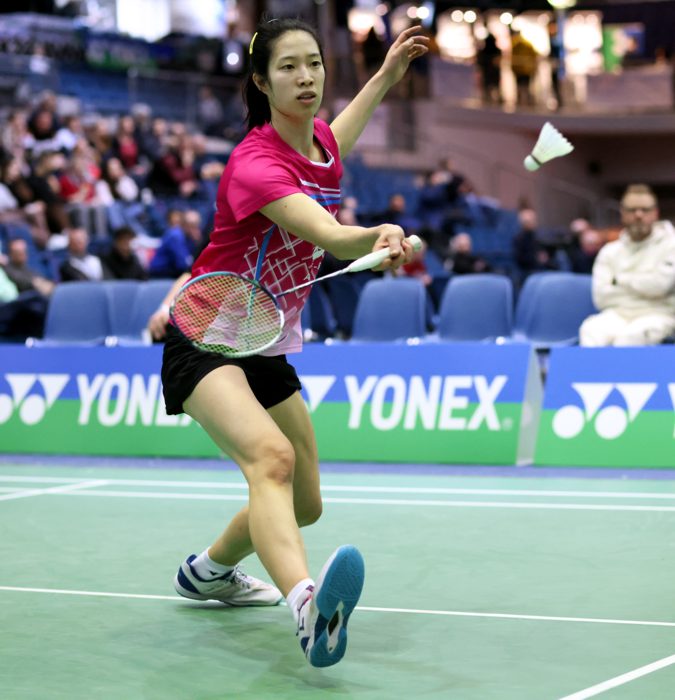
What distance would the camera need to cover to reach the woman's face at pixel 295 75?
3.57 metres

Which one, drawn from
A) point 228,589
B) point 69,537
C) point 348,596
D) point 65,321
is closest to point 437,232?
point 65,321

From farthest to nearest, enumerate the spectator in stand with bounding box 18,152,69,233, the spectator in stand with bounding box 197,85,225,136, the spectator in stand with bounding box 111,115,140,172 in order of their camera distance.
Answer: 1. the spectator in stand with bounding box 197,85,225,136
2. the spectator in stand with bounding box 111,115,140,172
3. the spectator in stand with bounding box 18,152,69,233

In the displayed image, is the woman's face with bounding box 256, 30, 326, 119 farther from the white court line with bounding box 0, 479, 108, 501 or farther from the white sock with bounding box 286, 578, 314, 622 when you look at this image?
the white court line with bounding box 0, 479, 108, 501

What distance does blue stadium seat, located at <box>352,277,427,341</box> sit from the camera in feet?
31.6

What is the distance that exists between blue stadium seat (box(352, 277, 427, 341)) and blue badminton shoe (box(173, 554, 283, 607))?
5388mm

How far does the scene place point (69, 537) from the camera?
568cm

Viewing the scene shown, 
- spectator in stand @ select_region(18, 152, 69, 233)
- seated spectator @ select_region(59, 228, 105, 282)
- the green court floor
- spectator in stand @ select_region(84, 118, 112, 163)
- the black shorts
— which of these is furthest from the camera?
spectator in stand @ select_region(84, 118, 112, 163)

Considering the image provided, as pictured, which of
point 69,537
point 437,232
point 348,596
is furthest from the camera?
point 437,232

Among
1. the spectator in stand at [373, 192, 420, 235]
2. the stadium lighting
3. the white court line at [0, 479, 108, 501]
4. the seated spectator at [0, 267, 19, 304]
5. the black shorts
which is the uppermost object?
the stadium lighting

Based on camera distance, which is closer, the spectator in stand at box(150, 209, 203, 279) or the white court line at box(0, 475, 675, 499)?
the white court line at box(0, 475, 675, 499)

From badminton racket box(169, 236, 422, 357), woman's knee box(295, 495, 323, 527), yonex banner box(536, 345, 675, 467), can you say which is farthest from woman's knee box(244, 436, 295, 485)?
yonex banner box(536, 345, 675, 467)

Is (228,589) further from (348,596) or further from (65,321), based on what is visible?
(65,321)

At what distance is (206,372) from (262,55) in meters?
0.87

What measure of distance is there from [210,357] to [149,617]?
3.04ft
